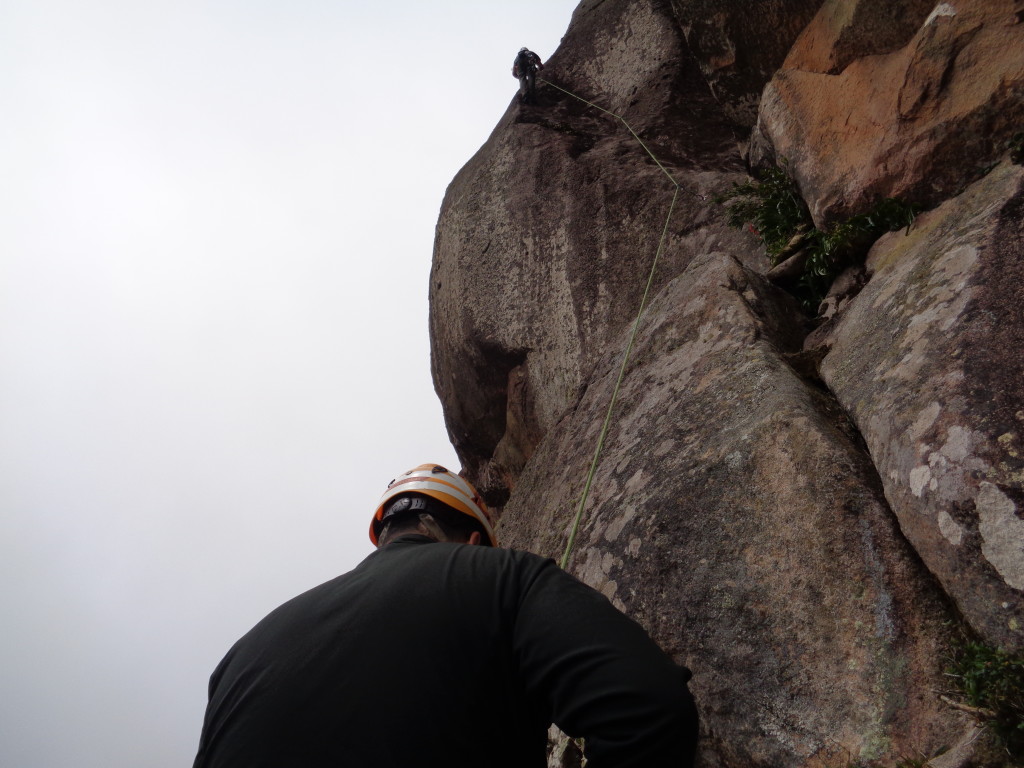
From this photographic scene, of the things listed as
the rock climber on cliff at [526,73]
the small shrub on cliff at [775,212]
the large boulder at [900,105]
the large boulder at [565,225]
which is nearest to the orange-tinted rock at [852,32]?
the large boulder at [900,105]

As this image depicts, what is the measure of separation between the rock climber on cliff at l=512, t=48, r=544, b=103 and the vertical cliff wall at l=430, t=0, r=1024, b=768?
243 centimetres

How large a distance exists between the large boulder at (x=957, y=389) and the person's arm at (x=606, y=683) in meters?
1.11

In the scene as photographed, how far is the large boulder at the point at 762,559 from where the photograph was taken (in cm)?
228

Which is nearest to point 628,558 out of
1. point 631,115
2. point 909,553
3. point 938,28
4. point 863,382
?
point 909,553

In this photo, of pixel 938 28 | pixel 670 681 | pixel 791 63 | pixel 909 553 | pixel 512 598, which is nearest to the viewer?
pixel 670 681

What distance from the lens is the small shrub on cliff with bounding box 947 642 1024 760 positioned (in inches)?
76.5

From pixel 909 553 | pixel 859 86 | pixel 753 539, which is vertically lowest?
pixel 909 553

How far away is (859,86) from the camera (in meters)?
4.93

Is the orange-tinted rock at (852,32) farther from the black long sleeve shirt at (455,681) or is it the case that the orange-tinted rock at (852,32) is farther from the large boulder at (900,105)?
the black long sleeve shirt at (455,681)

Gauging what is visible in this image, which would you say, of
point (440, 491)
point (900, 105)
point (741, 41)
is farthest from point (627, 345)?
point (741, 41)

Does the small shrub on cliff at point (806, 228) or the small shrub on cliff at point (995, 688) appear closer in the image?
the small shrub on cliff at point (995, 688)

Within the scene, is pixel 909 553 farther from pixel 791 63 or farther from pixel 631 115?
pixel 631 115

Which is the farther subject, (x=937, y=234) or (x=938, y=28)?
(x=938, y=28)

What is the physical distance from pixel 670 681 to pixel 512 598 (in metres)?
0.46
